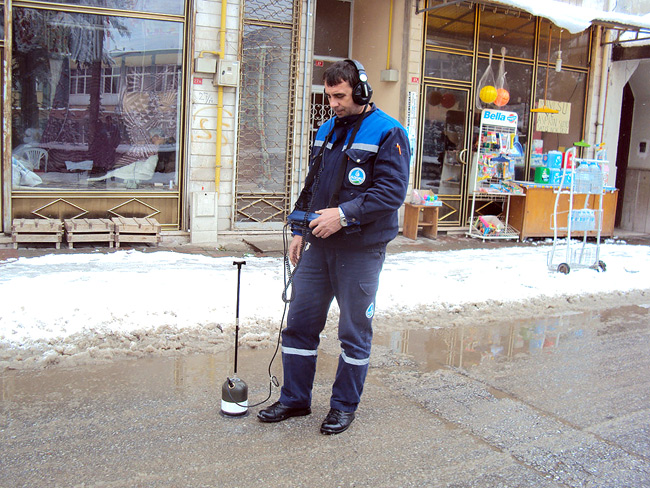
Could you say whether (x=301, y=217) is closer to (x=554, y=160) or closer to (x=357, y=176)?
(x=357, y=176)

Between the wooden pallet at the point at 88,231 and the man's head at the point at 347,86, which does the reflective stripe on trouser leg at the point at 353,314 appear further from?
the wooden pallet at the point at 88,231

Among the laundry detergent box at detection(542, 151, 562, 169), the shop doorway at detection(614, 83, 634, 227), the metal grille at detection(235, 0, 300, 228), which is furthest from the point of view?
the shop doorway at detection(614, 83, 634, 227)

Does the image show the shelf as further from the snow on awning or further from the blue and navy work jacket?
the blue and navy work jacket

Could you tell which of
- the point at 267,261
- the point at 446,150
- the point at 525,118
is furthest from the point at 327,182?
the point at 525,118

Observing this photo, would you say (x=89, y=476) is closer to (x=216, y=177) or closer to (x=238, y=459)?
(x=238, y=459)

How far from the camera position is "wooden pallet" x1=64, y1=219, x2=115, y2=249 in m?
8.87

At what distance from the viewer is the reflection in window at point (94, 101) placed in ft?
29.6

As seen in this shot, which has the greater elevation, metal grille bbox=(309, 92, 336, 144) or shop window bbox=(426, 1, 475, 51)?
shop window bbox=(426, 1, 475, 51)

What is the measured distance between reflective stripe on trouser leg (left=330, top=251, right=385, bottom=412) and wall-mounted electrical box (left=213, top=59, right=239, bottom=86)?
626 cm

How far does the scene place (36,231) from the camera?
8.72 metres

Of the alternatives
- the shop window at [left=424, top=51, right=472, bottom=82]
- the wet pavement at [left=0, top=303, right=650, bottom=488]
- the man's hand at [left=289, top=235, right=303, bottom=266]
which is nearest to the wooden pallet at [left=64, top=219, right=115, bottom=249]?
the wet pavement at [left=0, top=303, right=650, bottom=488]

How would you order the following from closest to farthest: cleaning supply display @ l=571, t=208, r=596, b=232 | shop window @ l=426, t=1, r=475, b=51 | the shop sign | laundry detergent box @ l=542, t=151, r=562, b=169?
cleaning supply display @ l=571, t=208, r=596, b=232
shop window @ l=426, t=1, r=475, b=51
the shop sign
laundry detergent box @ l=542, t=151, r=562, b=169

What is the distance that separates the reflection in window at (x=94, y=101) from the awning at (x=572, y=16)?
4476 millimetres

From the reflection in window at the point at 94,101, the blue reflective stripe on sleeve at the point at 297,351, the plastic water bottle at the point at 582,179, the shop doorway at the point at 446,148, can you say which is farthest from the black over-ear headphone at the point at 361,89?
the shop doorway at the point at 446,148
